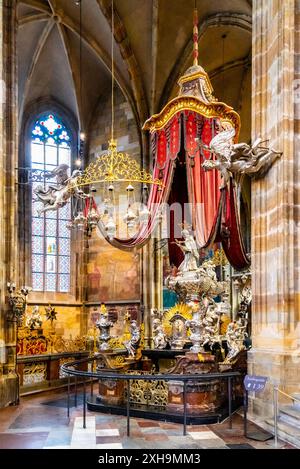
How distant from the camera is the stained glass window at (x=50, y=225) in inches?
625

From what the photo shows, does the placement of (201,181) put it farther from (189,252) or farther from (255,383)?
(255,383)

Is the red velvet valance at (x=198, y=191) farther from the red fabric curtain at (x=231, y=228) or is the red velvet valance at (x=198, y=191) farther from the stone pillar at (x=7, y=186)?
the stone pillar at (x=7, y=186)

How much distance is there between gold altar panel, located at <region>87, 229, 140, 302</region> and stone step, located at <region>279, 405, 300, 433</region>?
8.83m

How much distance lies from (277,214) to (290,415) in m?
2.67

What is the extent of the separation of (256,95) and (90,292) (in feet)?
31.9

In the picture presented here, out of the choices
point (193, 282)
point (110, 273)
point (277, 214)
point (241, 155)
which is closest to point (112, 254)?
point (110, 273)

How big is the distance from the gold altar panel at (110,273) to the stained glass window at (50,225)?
80 centimetres

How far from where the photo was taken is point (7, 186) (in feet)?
30.6

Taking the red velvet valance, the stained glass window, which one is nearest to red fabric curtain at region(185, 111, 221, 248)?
the red velvet valance

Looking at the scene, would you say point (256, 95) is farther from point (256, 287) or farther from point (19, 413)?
point (19, 413)

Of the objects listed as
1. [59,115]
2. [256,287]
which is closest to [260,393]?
[256,287]

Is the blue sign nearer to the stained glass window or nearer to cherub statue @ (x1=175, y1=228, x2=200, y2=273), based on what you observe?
cherub statue @ (x1=175, y1=228, x2=200, y2=273)

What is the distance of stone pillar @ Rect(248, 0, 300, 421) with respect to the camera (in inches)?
277

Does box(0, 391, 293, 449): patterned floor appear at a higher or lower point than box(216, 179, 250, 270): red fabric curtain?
lower
